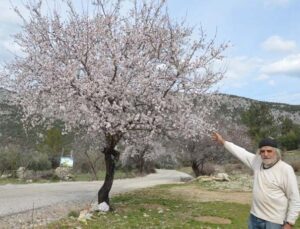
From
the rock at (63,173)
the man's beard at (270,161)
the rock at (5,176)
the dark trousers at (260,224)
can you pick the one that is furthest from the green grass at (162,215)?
the rock at (5,176)

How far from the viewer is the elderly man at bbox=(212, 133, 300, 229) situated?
5.80 m

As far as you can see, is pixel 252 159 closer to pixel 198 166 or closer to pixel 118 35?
pixel 118 35

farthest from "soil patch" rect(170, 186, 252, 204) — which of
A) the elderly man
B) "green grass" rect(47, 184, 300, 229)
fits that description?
the elderly man

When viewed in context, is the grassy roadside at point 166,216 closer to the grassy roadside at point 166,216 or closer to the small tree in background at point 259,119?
the grassy roadside at point 166,216

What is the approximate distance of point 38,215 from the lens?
14805 millimetres

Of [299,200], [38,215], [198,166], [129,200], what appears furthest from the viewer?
[198,166]

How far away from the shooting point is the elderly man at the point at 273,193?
5.80 m

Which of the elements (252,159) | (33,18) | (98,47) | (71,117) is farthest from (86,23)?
(252,159)

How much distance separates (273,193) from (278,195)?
0.06 m

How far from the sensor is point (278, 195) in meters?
5.89

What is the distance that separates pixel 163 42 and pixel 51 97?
12.8 feet

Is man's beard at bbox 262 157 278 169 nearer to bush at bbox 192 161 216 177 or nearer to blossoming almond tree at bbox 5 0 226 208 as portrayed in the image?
blossoming almond tree at bbox 5 0 226 208

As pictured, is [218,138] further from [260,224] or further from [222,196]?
[222,196]

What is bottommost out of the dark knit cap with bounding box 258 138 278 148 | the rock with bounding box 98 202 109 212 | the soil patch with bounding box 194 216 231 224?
the soil patch with bounding box 194 216 231 224
